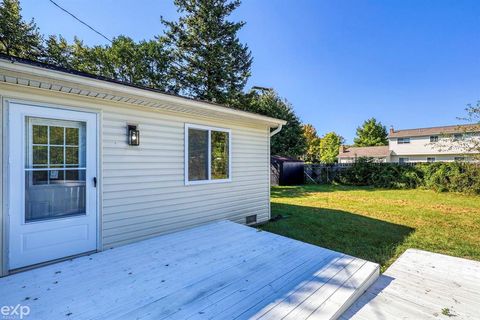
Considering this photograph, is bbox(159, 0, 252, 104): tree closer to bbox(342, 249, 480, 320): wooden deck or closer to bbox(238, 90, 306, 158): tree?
bbox(238, 90, 306, 158): tree

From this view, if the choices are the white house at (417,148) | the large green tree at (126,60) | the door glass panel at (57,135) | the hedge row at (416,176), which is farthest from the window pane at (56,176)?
the white house at (417,148)

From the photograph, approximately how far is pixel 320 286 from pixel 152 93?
3.34 metres

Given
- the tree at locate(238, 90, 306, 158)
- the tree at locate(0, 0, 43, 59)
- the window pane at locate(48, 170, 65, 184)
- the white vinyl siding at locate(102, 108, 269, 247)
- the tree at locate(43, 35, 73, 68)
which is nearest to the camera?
the window pane at locate(48, 170, 65, 184)

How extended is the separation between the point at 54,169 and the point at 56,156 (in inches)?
6.6

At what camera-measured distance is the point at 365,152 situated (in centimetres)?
3130

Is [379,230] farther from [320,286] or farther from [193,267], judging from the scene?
[193,267]

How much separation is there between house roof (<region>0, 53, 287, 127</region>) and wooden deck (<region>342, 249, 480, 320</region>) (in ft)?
11.8

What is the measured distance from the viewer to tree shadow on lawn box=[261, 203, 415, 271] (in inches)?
160

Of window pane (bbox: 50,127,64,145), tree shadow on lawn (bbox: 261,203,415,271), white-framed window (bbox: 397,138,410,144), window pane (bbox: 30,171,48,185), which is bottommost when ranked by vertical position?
tree shadow on lawn (bbox: 261,203,415,271)

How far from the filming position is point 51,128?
292cm

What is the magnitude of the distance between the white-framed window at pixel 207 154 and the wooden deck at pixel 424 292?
329 centimetres

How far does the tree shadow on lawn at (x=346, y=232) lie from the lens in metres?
4.05

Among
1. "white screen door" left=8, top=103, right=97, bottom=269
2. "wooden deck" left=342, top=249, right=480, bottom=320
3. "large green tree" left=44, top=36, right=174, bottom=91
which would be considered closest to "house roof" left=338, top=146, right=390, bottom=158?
"large green tree" left=44, top=36, right=174, bottom=91

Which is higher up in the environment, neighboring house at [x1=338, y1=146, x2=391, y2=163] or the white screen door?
neighboring house at [x1=338, y1=146, x2=391, y2=163]
